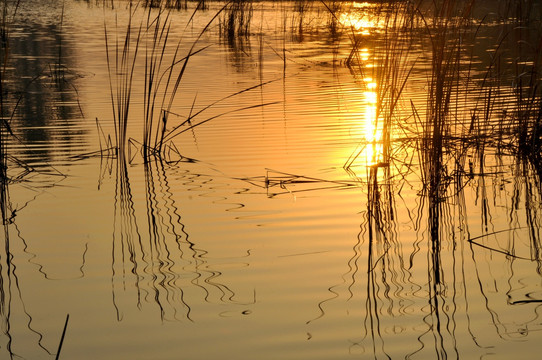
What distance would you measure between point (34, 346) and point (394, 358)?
75 cm

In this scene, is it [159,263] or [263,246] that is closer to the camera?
[159,263]

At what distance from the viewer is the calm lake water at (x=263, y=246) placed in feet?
6.21

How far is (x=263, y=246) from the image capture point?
2.55m

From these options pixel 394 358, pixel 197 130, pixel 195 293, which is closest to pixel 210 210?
pixel 195 293

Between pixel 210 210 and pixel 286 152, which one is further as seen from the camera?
pixel 286 152

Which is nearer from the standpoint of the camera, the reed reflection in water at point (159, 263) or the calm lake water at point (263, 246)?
the calm lake water at point (263, 246)

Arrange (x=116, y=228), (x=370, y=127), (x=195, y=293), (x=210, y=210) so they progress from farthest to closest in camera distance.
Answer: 1. (x=370, y=127)
2. (x=210, y=210)
3. (x=116, y=228)
4. (x=195, y=293)

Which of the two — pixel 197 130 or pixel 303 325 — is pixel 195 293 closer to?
pixel 303 325

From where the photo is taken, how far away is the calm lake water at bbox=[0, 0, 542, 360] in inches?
74.5

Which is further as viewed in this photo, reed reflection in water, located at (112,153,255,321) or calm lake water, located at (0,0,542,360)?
reed reflection in water, located at (112,153,255,321)

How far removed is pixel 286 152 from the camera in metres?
3.94

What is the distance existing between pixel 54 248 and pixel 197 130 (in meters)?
2.05

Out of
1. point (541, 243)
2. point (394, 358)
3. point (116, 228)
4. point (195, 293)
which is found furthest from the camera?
point (116, 228)

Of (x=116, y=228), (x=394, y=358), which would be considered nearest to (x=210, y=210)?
(x=116, y=228)
